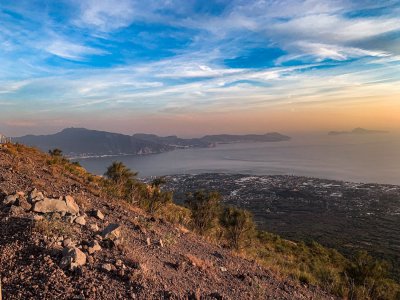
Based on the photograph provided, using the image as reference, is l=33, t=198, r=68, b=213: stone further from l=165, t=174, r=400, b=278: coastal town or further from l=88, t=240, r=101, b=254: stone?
l=165, t=174, r=400, b=278: coastal town

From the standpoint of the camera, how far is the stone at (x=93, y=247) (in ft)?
22.1

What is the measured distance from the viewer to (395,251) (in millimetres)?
69250

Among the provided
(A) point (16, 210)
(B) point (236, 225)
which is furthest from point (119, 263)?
(B) point (236, 225)

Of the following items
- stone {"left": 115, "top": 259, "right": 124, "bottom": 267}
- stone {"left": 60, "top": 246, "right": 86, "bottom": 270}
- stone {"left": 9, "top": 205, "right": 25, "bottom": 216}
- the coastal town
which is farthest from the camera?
the coastal town

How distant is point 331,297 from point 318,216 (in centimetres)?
9820

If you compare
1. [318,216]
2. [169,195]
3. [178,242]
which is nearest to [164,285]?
[178,242]

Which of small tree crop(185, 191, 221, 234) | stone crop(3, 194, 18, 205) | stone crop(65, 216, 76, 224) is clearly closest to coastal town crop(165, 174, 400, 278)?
small tree crop(185, 191, 221, 234)

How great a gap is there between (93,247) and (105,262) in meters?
0.57

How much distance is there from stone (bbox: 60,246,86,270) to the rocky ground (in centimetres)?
2

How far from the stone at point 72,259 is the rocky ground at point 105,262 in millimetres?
18

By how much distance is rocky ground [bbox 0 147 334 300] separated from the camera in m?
5.44

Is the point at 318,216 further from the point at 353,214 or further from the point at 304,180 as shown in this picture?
the point at 304,180

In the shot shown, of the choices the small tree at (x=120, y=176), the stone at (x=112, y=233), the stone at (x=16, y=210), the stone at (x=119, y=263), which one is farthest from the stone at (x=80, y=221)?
the small tree at (x=120, y=176)

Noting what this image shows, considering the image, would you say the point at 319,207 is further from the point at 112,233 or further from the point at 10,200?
the point at 10,200
